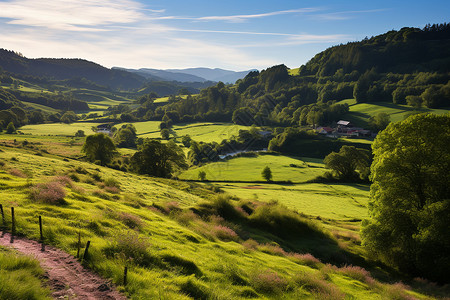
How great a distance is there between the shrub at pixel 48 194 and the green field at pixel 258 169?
2763 inches

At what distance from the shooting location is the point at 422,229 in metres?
23.1

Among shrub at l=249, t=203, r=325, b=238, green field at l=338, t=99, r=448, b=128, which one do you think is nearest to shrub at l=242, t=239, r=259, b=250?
shrub at l=249, t=203, r=325, b=238

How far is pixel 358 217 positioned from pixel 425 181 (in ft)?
95.9

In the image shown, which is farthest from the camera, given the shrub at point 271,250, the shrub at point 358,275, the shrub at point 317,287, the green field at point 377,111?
the green field at point 377,111

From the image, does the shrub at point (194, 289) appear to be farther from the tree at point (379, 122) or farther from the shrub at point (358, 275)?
the tree at point (379, 122)

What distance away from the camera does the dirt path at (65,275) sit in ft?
30.2

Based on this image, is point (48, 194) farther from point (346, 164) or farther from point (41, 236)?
point (346, 164)

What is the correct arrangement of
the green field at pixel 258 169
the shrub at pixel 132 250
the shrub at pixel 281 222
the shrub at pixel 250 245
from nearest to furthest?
the shrub at pixel 132 250
the shrub at pixel 250 245
the shrub at pixel 281 222
the green field at pixel 258 169

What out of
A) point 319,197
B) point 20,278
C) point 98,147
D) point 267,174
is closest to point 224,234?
point 20,278

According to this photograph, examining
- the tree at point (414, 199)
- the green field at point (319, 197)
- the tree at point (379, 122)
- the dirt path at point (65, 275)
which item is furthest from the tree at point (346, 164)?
the dirt path at point (65, 275)

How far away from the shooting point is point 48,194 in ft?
58.2

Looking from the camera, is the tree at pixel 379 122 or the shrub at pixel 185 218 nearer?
the shrub at pixel 185 218

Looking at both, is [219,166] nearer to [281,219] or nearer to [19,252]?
[281,219]

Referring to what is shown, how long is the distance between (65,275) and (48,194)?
1004 cm
